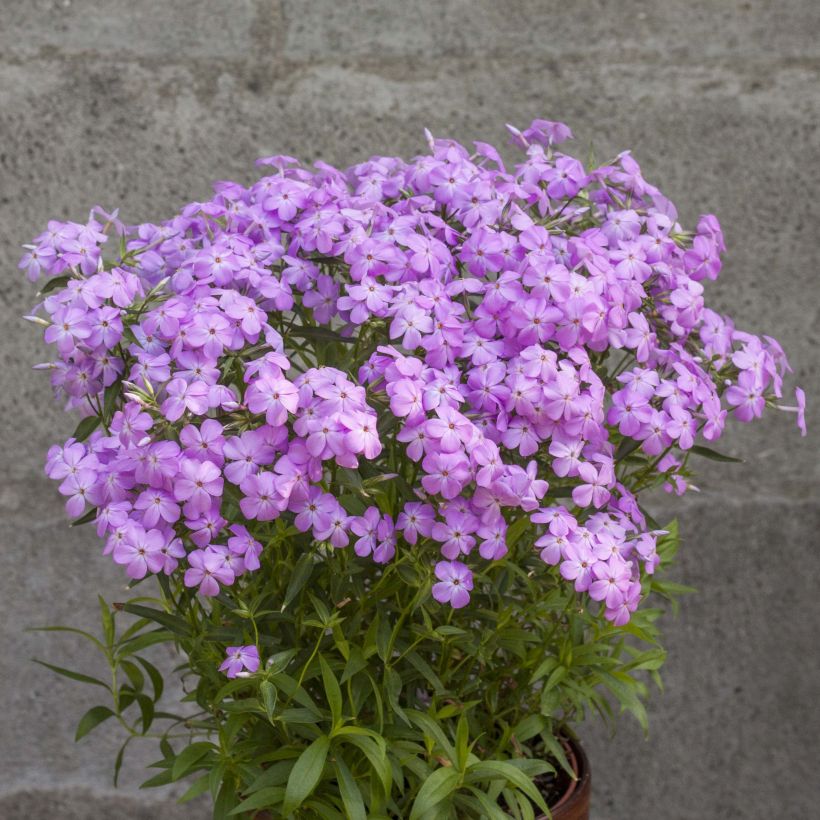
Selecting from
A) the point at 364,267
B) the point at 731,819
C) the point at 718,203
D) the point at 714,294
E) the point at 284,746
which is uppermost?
the point at 364,267

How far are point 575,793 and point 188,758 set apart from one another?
0.37m

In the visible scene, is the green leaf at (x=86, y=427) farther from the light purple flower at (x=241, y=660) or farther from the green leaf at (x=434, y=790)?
the green leaf at (x=434, y=790)

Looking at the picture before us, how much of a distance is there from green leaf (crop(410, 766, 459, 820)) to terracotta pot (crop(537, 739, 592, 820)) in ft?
0.47

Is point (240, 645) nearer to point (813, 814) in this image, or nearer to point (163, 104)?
point (163, 104)

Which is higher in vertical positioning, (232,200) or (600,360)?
(232,200)

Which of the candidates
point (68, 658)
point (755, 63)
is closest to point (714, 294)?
point (755, 63)

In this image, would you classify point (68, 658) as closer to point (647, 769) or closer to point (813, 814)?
point (647, 769)

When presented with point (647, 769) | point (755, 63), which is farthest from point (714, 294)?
point (647, 769)

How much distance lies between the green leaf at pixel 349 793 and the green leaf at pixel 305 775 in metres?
0.02

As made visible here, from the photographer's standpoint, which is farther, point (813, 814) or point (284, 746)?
point (813, 814)

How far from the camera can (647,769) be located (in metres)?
1.70

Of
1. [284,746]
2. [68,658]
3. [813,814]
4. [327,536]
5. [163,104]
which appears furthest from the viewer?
[813,814]

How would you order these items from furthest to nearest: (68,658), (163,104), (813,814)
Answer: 1. (813,814)
2. (68,658)
3. (163,104)

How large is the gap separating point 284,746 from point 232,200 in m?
0.48
